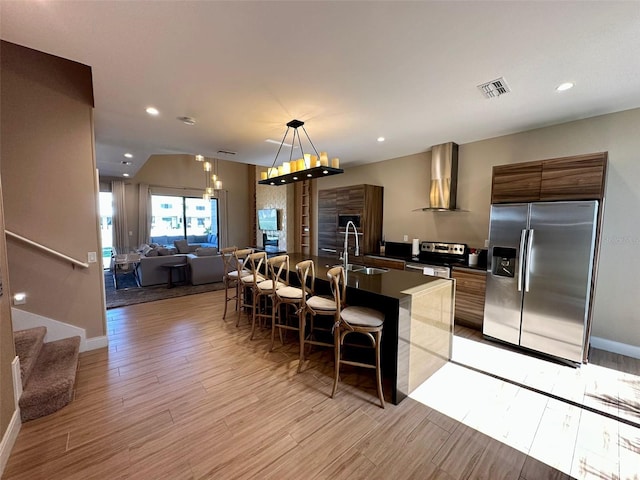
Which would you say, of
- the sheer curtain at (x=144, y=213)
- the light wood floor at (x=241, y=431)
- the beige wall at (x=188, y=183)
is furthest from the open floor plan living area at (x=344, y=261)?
the beige wall at (x=188, y=183)

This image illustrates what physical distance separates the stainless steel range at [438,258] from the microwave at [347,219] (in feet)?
4.31

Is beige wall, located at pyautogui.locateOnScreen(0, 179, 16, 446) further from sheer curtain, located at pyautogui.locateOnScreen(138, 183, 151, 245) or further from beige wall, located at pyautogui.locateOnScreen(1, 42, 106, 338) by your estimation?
sheer curtain, located at pyautogui.locateOnScreen(138, 183, 151, 245)

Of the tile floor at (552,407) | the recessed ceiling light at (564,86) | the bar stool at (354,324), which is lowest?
the tile floor at (552,407)

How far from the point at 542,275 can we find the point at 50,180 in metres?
5.59

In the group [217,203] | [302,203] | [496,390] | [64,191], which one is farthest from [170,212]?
[496,390]

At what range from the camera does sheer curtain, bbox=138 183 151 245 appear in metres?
8.38

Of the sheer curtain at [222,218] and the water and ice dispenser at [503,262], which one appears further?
the sheer curtain at [222,218]

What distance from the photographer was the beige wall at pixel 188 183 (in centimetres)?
840

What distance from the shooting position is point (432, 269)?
3957 millimetres

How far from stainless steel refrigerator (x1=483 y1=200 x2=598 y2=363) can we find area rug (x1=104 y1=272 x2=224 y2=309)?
5.25 meters

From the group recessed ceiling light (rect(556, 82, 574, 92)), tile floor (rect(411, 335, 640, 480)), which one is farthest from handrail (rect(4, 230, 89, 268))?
recessed ceiling light (rect(556, 82, 574, 92))

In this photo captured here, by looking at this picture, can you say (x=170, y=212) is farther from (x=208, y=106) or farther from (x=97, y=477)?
(x=97, y=477)

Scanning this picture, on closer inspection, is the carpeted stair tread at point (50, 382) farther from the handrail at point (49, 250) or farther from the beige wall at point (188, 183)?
the beige wall at point (188, 183)

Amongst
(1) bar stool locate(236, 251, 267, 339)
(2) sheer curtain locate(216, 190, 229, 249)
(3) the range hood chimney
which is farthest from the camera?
(2) sheer curtain locate(216, 190, 229, 249)
